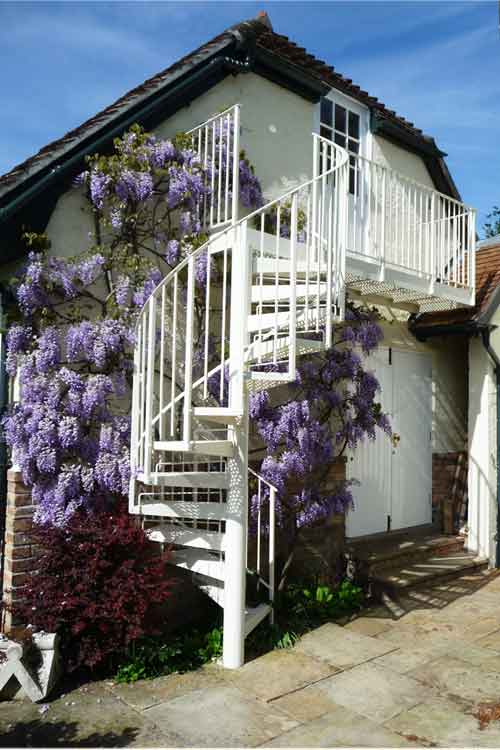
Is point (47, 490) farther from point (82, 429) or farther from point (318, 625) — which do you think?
point (318, 625)

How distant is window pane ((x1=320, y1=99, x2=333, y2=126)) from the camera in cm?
718

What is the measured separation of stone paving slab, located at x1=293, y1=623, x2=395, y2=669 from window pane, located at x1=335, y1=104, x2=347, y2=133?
5.61 meters

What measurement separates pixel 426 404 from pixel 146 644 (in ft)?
15.7

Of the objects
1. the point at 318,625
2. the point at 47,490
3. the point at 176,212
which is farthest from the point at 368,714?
the point at 176,212

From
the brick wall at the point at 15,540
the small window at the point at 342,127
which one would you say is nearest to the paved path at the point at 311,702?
the brick wall at the point at 15,540

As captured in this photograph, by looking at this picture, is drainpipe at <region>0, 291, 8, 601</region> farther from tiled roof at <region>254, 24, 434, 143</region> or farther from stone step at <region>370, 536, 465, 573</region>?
tiled roof at <region>254, 24, 434, 143</region>

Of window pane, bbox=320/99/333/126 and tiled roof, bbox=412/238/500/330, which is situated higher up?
window pane, bbox=320/99/333/126

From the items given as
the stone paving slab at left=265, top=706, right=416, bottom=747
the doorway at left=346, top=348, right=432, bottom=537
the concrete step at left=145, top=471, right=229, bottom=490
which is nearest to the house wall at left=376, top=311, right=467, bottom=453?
the doorway at left=346, top=348, right=432, bottom=537

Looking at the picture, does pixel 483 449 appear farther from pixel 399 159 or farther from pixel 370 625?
pixel 399 159

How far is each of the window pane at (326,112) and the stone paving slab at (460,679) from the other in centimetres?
577

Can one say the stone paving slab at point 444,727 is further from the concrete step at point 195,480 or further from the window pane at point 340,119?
the window pane at point 340,119

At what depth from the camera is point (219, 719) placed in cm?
364

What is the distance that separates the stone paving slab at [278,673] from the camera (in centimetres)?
404

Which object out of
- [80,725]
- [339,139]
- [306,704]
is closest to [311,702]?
[306,704]
